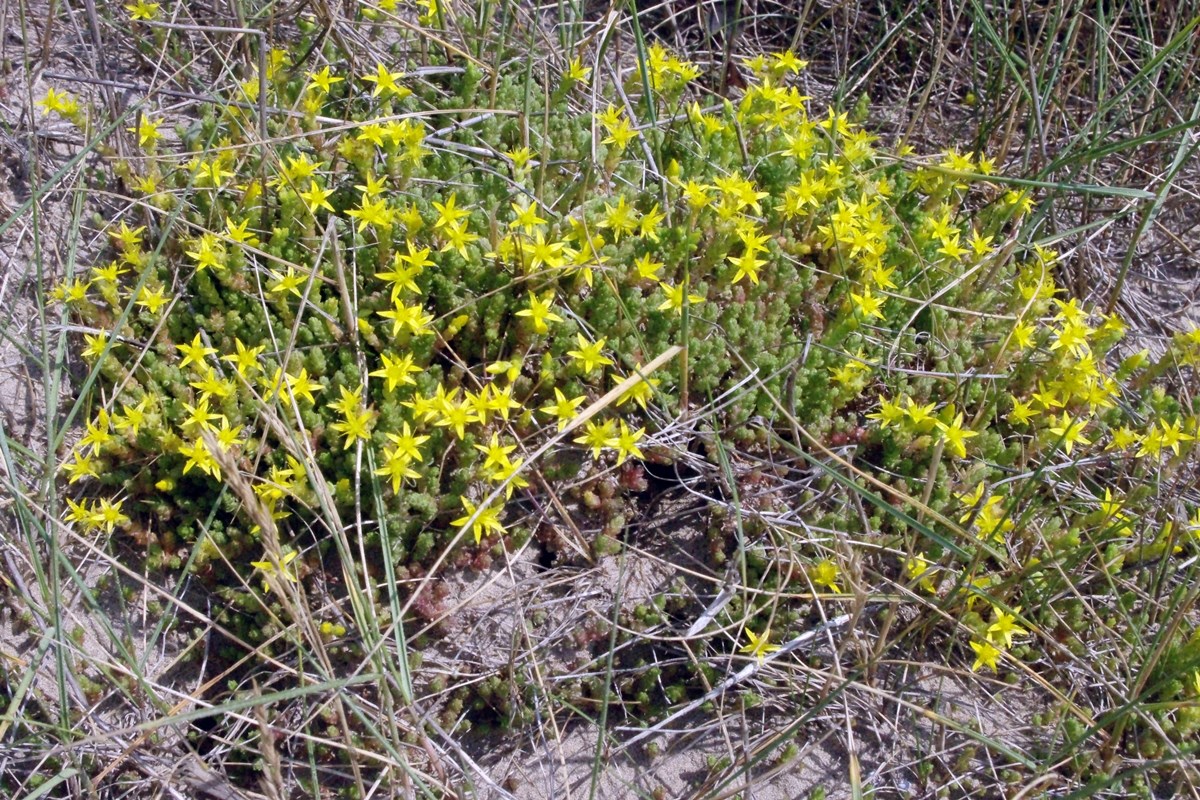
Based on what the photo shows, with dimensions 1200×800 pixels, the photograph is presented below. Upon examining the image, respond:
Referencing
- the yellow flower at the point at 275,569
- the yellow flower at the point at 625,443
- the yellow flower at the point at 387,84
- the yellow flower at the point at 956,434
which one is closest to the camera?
the yellow flower at the point at 275,569

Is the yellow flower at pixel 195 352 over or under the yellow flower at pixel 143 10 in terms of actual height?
under

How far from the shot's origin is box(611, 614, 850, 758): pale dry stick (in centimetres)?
266

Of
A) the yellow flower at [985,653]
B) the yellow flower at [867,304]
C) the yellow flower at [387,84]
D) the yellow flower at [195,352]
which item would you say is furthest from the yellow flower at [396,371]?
the yellow flower at [985,653]

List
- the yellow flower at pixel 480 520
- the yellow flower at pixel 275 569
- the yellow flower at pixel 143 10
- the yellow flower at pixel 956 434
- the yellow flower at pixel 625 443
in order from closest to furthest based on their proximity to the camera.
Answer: the yellow flower at pixel 275 569
the yellow flower at pixel 480 520
the yellow flower at pixel 625 443
the yellow flower at pixel 956 434
the yellow flower at pixel 143 10

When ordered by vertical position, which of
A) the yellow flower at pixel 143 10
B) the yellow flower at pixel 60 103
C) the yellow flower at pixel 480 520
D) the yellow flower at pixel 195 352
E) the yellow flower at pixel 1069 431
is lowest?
the yellow flower at pixel 1069 431

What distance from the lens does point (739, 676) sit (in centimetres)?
268

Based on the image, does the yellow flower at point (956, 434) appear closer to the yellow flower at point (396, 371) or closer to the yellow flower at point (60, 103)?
the yellow flower at point (396, 371)

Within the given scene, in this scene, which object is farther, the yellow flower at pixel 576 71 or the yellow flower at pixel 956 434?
the yellow flower at pixel 576 71

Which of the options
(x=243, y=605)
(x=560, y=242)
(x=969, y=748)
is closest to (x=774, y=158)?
(x=560, y=242)

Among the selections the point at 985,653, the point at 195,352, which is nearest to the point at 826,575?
the point at 985,653

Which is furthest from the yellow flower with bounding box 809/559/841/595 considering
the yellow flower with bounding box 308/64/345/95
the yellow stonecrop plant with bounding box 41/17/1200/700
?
the yellow flower with bounding box 308/64/345/95

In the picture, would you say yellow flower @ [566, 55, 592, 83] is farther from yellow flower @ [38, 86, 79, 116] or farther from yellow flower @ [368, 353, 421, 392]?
yellow flower @ [38, 86, 79, 116]

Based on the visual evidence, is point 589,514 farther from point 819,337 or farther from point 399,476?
point 819,337

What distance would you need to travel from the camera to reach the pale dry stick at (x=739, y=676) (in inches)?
105
